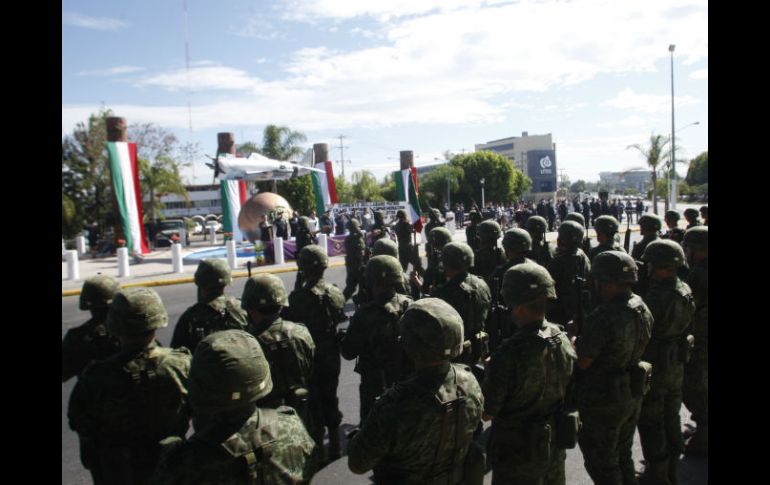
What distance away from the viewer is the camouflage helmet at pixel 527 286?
3434mm

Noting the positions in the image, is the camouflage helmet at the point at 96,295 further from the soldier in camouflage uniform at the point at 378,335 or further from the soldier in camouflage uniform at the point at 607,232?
the soldier in camouflage uniform at the point at 607,232

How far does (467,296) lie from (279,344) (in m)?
1.92

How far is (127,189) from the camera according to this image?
64.8 ft

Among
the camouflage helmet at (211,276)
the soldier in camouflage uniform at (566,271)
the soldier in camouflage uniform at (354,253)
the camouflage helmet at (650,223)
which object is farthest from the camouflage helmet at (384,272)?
the soldier in camouflage uniform at (354,253)

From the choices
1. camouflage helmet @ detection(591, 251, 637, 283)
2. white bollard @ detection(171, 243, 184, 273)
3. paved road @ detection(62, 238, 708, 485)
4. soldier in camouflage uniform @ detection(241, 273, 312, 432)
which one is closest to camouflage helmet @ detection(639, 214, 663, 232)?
paved road @ detection(62, 238, 708, 485)

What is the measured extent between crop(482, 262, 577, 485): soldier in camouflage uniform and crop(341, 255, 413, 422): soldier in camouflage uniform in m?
1.18

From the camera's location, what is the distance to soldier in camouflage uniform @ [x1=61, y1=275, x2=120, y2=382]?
12.8 feet

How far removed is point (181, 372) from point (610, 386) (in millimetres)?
2731

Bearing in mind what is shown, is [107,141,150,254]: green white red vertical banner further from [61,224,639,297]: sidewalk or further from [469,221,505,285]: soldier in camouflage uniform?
[469,221,505,285]: soldier in camouflage uniform

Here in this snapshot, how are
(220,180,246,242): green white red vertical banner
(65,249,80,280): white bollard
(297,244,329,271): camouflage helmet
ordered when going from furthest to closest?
(220,180,246,242): green white red vertical banner < (65,249,80,280): white bollard < (297,244,329,271): camouflage helmet

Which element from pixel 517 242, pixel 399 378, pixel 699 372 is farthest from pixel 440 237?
pixel 699 372
